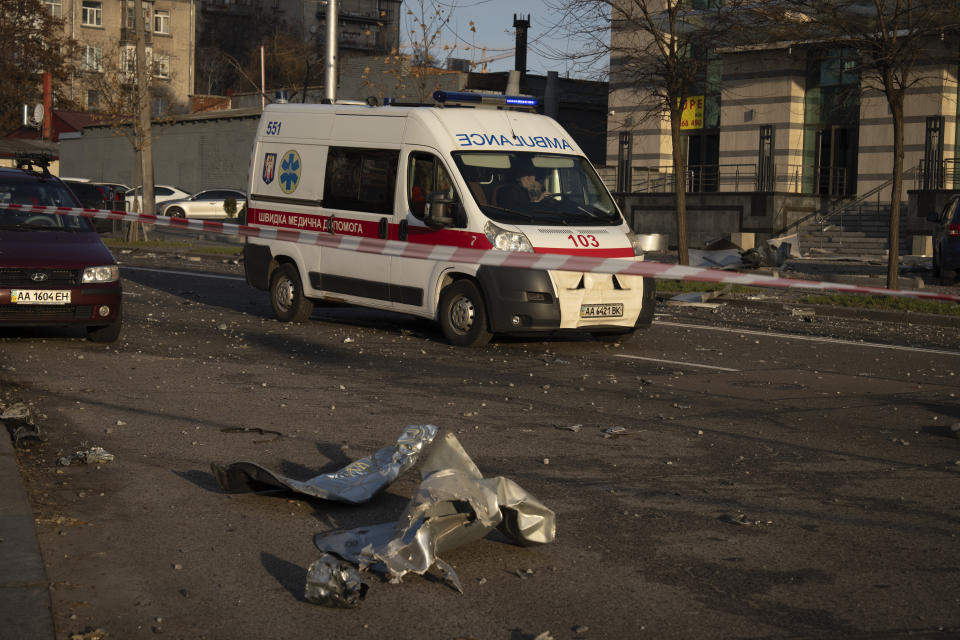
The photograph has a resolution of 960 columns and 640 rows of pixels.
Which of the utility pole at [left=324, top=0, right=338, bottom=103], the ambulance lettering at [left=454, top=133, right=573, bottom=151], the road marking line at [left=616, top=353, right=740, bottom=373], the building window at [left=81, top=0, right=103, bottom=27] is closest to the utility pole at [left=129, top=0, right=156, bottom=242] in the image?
the utility pole at [left=324, top=0, right=338, bottom=103]

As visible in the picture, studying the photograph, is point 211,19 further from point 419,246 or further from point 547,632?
point 547,632

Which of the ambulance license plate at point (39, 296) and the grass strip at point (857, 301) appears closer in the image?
the ambulance license plate at point (39, 296)

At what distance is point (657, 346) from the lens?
1269cm

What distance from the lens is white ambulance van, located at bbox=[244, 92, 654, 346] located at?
1173 centimetres

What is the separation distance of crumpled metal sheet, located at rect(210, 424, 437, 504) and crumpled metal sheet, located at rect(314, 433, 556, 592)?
1.92 feet

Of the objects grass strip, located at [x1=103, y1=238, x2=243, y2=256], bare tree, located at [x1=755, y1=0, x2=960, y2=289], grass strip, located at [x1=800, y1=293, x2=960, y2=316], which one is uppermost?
bare tree, located at [x1=755, y1=0, x2=960, y2=289]

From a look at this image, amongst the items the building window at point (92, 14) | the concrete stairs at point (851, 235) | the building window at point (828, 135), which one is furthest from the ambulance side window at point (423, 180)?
the building window at point (92, 14)

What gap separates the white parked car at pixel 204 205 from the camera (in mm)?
43406

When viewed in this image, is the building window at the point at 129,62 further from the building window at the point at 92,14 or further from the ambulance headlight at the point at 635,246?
the ambulance headlight at the point at 635,246

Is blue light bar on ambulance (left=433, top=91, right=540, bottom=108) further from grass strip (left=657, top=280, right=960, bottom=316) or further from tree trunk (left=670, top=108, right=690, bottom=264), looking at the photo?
tree trunk (left=670, top=108, right=690, bottom=264)

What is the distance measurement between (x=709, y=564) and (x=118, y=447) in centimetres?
378

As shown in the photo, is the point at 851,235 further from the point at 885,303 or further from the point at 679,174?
the point at 885,303

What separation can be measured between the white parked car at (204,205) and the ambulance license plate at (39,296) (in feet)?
105

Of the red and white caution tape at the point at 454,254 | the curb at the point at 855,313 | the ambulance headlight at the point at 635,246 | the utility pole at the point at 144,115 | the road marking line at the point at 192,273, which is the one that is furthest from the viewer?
the utility pole at the point at 144,115
